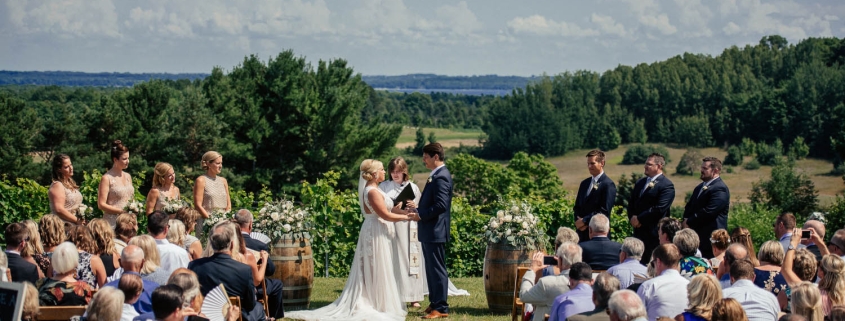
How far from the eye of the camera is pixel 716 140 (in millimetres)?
116562

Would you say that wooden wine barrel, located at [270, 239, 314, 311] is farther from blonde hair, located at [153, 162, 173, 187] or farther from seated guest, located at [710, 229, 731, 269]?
seated guest, located at [710, 229, 731, 269]

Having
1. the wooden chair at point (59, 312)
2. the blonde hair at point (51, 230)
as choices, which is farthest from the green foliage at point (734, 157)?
the wooden chair at point (59, 312)

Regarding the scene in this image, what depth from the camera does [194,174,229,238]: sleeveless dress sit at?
9.58 m

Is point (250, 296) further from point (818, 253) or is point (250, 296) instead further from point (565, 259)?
point (818, 253)

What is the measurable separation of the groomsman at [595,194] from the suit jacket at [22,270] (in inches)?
212

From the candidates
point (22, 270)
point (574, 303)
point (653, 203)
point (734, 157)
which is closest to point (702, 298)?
point (574, 303)

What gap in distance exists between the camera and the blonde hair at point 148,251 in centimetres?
637

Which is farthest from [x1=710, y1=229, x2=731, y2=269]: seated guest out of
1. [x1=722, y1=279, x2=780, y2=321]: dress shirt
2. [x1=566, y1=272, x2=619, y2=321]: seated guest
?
[x1=566, y1=272, x2=619, y2=321]: seated guest

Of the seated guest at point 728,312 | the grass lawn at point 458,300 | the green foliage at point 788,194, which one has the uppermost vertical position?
the seated guest at point 728,312

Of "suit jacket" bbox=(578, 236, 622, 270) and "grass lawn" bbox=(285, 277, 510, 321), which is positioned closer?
"suit jacket" bbox=(578, 236, 622, 270)

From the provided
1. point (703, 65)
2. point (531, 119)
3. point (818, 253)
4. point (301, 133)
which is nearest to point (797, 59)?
point (703, 65)

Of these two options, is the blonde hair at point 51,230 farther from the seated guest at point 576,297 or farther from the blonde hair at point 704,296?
the blonde hair at point 704,296

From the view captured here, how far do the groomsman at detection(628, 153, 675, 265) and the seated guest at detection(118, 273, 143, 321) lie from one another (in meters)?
5.68

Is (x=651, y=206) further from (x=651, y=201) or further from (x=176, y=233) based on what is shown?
(x=176, y=233)
